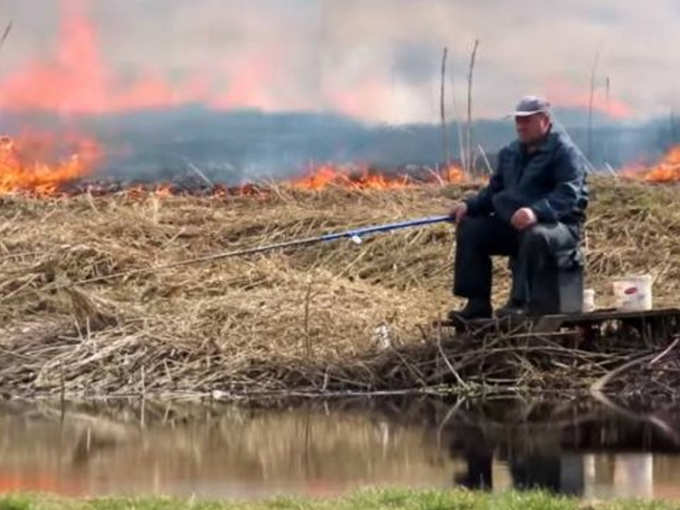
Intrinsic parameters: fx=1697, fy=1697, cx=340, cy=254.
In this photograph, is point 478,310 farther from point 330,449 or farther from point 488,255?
point 330,449

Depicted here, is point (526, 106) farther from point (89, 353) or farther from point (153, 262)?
point (153, 262)

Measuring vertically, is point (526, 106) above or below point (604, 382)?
above

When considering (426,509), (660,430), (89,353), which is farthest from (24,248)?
(426,509)

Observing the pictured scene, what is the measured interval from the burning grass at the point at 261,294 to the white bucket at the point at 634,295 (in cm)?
35

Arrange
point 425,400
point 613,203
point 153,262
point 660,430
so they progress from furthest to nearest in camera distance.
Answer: point 613,203 → point 153,262 → point 425,400 → point 660,430

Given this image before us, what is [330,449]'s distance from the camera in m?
9.33

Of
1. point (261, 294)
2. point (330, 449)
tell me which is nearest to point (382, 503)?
point (330, 449)

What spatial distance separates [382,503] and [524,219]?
14.9 ft

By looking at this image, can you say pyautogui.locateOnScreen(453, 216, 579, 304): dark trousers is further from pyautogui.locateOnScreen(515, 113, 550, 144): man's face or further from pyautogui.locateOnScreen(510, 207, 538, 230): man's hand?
pyautogui.locateOnScreen(515, 113, 550, 144): man's face

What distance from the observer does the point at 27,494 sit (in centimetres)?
746

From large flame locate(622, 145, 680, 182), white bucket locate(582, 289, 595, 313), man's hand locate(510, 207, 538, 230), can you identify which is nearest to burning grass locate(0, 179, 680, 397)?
white bucket locate(582, 289, 595, 313)

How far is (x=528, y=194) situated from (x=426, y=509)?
4912 millimetres

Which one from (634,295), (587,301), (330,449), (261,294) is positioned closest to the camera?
(330,449)

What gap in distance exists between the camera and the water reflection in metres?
8.07
